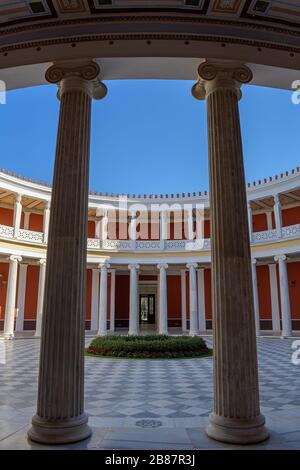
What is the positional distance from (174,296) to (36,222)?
11.7m

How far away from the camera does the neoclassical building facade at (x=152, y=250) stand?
68.8 feet

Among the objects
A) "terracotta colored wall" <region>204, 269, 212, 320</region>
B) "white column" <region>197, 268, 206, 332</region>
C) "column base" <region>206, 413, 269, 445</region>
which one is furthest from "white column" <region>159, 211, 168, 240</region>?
"column base" <region>206, 413, 269, 445</region>

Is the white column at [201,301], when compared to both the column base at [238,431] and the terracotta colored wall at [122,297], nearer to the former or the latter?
the terracotta colored wall at [122,297]

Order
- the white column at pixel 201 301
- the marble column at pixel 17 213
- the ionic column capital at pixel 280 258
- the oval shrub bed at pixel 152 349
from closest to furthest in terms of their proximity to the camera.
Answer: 1. the oval shrub bed at pixel 152 349
2. the ionic column capital at pixel 280 258
3. the marble column at pixel 17 213
4. the white column at pixel 201 301

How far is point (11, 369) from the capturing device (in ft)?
34.7

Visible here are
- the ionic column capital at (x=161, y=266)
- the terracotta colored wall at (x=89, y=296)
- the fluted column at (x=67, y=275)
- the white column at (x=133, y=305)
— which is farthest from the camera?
the terracotta colored wall at (x=89, y=296)

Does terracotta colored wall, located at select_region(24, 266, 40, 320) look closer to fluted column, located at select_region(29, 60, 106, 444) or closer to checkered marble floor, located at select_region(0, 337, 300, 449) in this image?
checkered marble floor, located at select_region(0, 337, 300, 449)

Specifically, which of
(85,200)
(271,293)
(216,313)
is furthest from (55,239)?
(271,293)

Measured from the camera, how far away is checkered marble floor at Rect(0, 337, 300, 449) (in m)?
4.32

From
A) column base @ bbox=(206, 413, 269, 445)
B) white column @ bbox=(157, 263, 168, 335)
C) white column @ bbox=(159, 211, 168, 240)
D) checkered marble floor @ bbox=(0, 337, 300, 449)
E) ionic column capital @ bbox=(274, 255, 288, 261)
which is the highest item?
white column @ bbox=(159, 211, 168, 240)

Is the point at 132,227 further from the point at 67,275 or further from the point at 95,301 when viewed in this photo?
the point at 67,275

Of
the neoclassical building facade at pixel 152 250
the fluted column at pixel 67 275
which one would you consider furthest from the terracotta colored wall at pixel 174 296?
the fluted column at pixel 67 275

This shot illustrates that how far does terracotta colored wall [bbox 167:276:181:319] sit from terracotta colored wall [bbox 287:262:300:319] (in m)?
8.55

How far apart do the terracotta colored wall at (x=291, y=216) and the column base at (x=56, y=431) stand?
22.1 m
